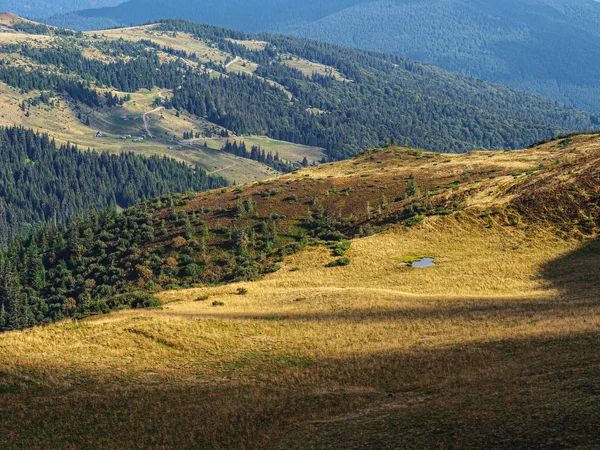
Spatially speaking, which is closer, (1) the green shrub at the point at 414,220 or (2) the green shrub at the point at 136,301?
(2) the green shrub at the point at 136,301

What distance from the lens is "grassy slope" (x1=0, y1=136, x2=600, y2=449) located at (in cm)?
3081

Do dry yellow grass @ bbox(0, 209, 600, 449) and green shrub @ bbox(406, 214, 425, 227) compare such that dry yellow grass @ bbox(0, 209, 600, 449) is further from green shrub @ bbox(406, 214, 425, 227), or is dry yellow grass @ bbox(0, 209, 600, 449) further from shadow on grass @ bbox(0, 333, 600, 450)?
green shrub @ bbox(406, 214, 425, 227)

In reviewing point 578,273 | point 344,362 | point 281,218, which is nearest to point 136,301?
point 344,362

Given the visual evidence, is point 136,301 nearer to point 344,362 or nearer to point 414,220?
point 344,362

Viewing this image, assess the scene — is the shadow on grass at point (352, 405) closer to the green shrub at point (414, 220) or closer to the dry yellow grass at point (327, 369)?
the dry yellow grass at point (327, 369)

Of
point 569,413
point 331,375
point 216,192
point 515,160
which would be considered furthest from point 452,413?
point 216,192

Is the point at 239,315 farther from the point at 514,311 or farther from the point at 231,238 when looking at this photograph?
the point at 231,238

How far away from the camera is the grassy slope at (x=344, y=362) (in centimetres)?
3081

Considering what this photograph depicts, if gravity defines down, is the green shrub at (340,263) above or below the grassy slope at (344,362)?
below

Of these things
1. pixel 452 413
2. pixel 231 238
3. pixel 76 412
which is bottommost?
pixel 231 238

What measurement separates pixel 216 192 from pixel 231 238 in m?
35.6

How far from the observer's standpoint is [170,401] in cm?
3628

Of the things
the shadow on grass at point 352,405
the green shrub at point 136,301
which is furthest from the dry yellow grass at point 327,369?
the green shrub at point 136,301

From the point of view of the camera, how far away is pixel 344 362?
41719mm
